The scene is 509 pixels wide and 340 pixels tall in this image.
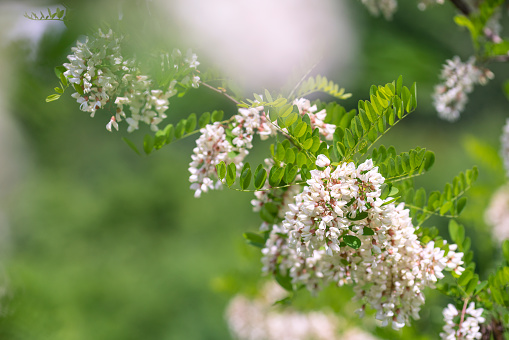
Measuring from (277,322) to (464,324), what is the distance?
2.34 ft

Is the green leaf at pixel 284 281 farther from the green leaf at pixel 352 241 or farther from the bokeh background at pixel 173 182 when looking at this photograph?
the bokeh background at pixel 173 182

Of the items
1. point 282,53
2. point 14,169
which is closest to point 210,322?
point 14,169

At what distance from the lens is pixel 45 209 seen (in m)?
3.65

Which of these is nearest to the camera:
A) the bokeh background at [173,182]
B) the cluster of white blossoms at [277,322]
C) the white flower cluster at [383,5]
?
the white flower cluster at [383,5]

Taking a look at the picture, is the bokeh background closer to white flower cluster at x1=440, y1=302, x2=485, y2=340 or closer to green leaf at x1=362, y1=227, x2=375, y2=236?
white flower cluster at x1=440, y1=302, x2=485, y2=340

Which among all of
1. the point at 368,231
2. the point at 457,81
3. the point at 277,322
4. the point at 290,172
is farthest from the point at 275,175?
the point at 277,322

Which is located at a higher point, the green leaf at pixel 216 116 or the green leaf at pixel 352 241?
the green leaf at pixel 352 241

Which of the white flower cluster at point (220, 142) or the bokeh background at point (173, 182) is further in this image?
the bokeh background at point (173, 182)

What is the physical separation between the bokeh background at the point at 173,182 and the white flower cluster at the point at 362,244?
0.50 metres

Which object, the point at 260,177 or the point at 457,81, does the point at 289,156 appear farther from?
the point at 457,81

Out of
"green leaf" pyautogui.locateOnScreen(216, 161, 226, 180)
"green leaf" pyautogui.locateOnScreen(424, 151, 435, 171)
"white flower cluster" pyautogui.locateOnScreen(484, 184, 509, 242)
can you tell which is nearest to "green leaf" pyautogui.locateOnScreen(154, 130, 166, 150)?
"green leaf" pyautogui.locateOnScreen(216, 161, 226, 180)

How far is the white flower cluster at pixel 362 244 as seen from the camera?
0.42 m

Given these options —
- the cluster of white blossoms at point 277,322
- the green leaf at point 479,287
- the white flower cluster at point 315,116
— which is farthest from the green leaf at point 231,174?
the cluster of white blossoms at point 277,322

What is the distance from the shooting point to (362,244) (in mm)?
475
